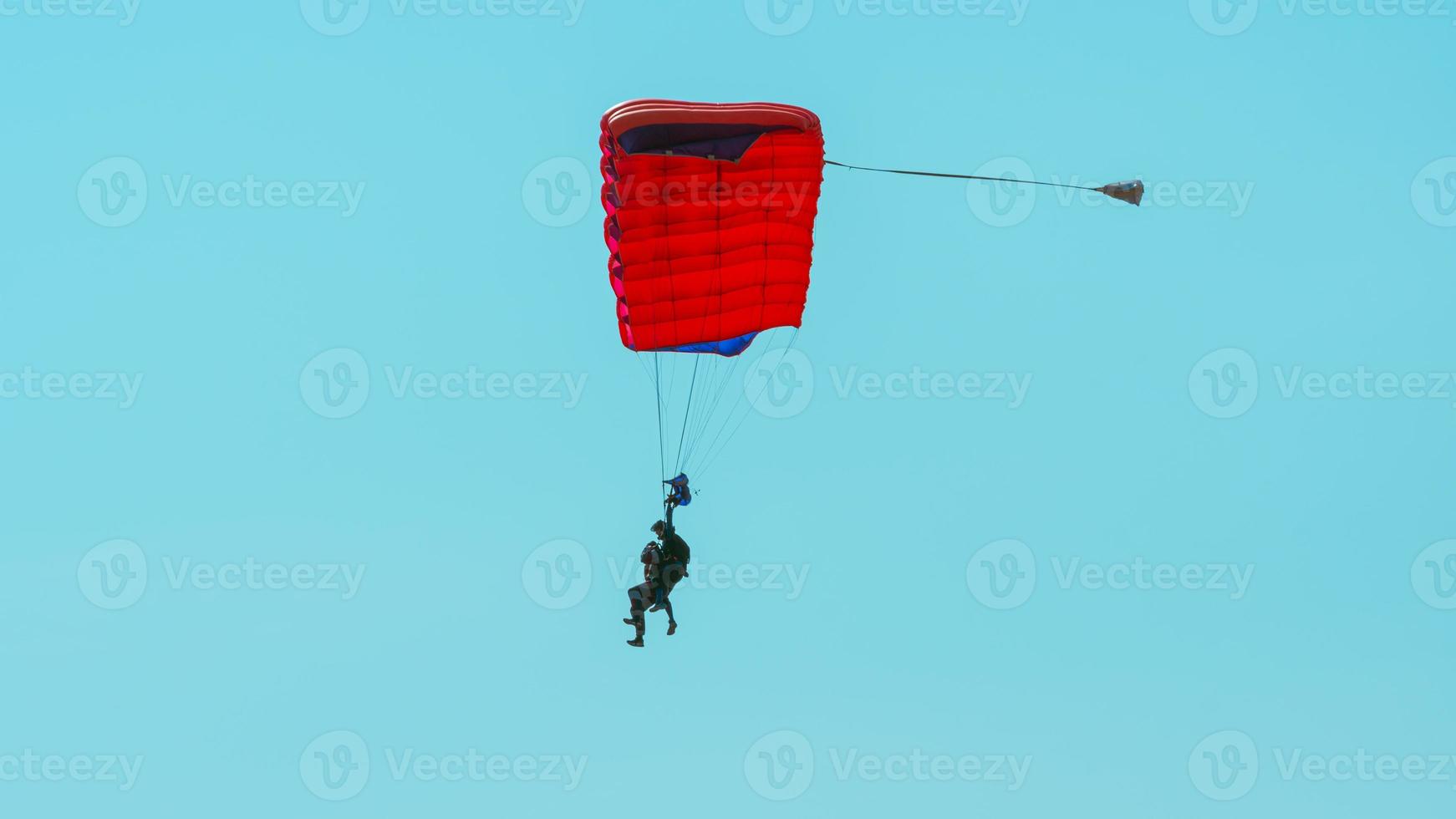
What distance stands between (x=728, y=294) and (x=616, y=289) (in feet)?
5.04

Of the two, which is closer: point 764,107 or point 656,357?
point 764,107

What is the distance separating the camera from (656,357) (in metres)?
27.1

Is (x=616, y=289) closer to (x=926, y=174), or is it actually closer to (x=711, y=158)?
(x=711, y=158)

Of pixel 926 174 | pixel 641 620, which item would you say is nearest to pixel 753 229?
pixel 926 174

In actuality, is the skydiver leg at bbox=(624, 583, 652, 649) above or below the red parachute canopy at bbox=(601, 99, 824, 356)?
below

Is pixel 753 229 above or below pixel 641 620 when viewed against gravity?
above

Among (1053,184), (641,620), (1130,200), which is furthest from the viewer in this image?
(641,620)

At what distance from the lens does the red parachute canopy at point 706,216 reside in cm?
2508

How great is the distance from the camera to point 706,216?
25891mm

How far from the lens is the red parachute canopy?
25.1 metres

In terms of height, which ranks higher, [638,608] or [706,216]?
[706,216]

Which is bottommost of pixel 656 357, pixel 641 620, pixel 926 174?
pixel 641 620

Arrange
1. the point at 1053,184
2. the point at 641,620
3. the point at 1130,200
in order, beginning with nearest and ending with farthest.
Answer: the point at 1130,200 < the point at 1053,184 < the point at 641,620

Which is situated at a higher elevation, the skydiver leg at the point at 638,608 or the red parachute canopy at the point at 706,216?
the red parachute canopy at the point at 706,216
